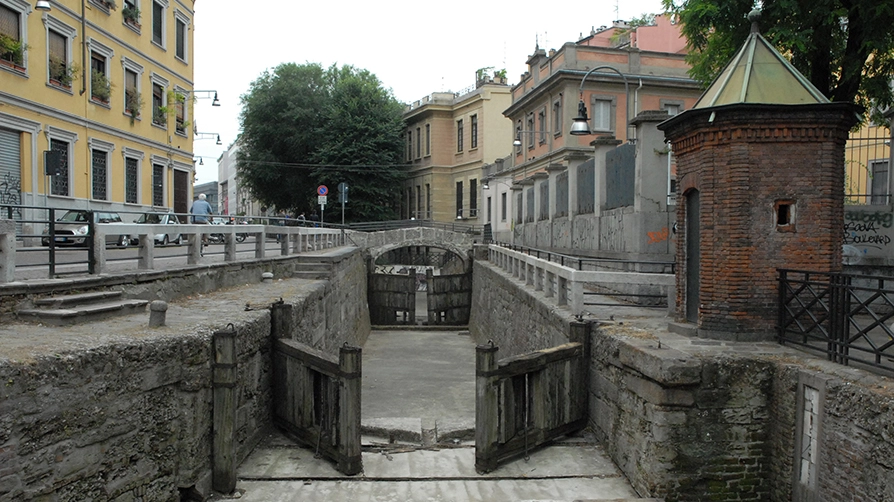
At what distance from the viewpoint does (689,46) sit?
14.9 m

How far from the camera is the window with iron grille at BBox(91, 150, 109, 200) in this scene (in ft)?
76.6

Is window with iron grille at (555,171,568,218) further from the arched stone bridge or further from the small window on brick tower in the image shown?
the arched stone bridge

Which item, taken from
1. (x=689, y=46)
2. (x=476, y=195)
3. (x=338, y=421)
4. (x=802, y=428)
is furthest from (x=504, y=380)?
(x=476, y=195)

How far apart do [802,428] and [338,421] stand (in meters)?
4.79

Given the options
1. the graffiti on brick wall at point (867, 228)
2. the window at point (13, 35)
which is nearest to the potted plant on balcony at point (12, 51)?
the window at point (13, 35)

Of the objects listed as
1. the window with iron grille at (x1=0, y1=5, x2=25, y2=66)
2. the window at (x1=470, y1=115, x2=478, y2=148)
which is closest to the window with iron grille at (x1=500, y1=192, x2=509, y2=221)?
the window at (x1=470, y1=115, x2=478, y2=148)

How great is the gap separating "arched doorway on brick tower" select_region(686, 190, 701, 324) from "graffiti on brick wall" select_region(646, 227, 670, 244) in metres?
4.45

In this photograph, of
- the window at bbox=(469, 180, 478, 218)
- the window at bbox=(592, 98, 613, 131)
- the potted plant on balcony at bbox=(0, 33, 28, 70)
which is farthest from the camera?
the window at bbox=(469, 180, 478, 218)

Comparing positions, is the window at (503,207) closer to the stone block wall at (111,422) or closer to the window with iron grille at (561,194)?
the window with iron grille at (561,194)

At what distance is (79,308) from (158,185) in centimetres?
2255

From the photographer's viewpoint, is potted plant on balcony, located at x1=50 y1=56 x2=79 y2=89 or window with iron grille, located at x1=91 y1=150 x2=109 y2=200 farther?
window with iron grille, located at x1=91 y1=150 x2=109 y2=200

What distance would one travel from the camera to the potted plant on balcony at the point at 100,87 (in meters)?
23.2

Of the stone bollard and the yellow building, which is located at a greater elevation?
the yellow building

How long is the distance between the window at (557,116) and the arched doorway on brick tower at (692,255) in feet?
80.1
